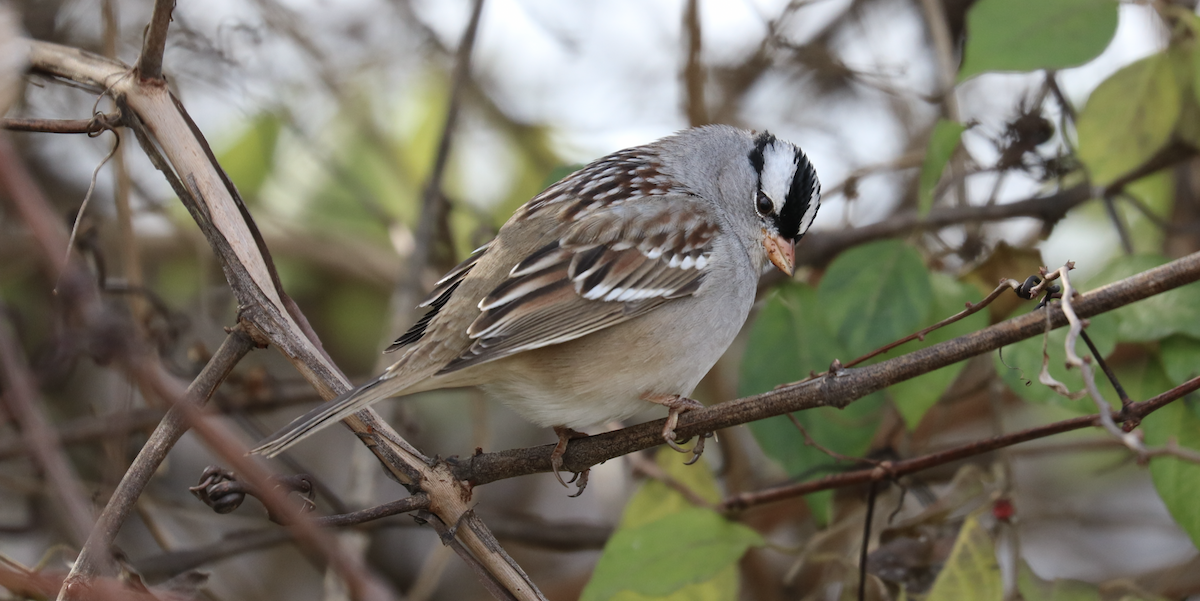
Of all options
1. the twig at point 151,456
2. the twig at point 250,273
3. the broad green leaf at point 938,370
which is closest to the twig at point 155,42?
the twig at point 250,273

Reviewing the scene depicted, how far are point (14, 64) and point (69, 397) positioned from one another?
2.23 m

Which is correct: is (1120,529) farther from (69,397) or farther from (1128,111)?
(69,397)

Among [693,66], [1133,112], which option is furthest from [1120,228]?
[693,66]

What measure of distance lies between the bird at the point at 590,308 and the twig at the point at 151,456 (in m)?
0.28

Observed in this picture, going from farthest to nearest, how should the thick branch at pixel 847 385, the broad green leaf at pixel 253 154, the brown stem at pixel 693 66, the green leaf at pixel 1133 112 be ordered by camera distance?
the broad green leaf at pixel 253 154 → the brown stem at pixel 693 66 → the green leaf at pixel 1133 112 → the thick branch at pixel 847 385

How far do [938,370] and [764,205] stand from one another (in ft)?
2.02

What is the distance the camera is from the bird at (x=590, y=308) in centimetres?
179

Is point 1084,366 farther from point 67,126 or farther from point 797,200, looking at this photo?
point 67,126

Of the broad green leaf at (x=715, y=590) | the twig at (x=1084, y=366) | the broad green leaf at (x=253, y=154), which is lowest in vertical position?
the twig at (x=1084, y=366)

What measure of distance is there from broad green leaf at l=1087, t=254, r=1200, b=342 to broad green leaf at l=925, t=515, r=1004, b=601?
48cm

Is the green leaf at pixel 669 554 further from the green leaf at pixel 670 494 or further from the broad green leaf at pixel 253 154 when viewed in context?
the broad green leaf at pixel 253 154

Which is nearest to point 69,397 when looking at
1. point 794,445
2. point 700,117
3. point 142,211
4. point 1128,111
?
point 142,211

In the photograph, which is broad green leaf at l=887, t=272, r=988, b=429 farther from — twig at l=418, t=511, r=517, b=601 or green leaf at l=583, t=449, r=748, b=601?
twig at l=418, t=511, r=517, b=601

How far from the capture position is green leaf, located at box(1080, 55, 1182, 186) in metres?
2.16
